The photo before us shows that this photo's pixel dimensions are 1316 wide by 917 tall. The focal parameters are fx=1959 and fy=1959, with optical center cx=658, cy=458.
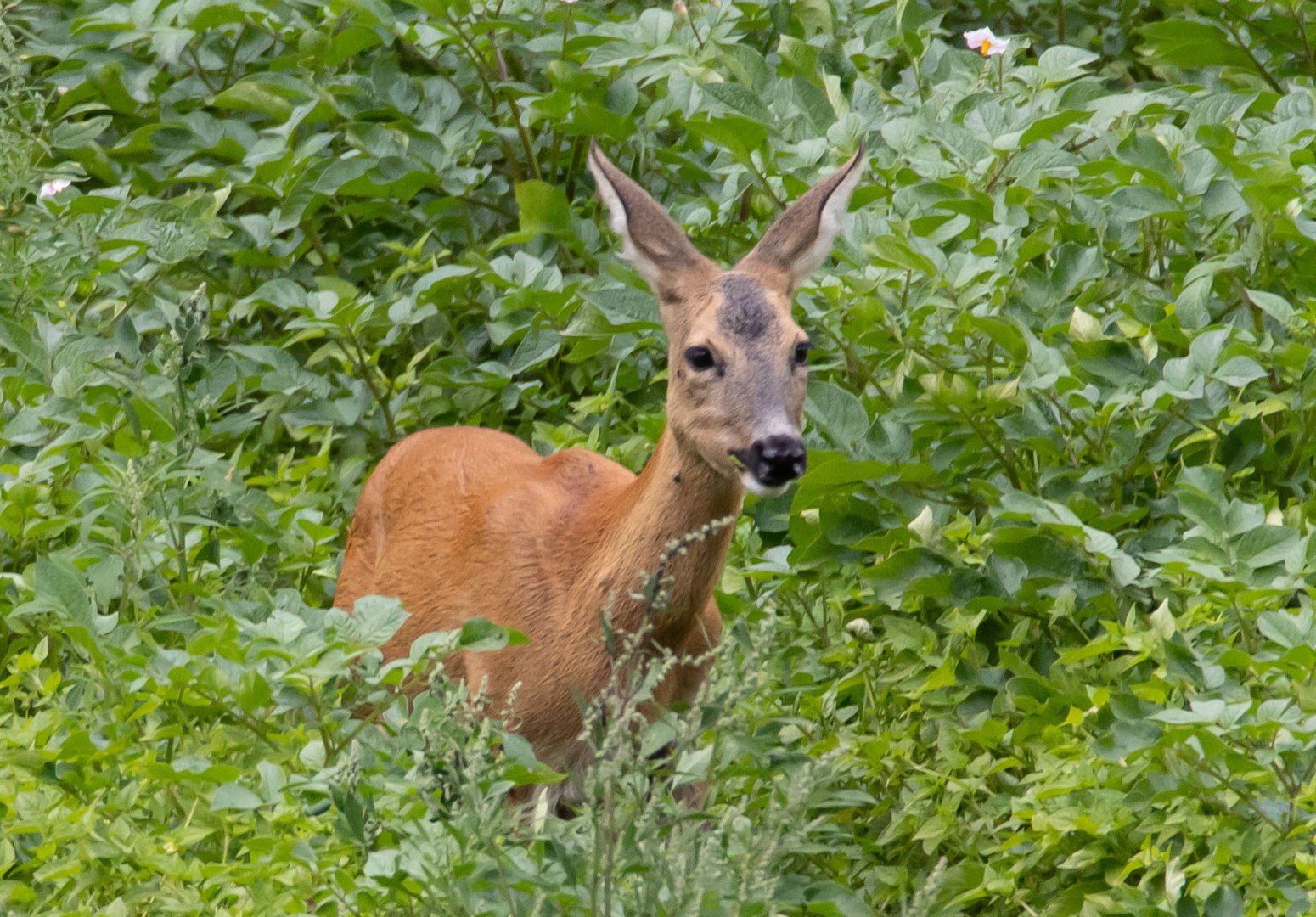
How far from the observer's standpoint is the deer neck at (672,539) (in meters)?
4.01

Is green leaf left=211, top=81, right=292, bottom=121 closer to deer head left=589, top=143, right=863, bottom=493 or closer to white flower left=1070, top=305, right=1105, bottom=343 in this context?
deer head left=589, top=143, right=863, bottom=493

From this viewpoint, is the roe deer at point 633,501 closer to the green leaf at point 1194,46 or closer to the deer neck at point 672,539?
the deer neck at point 672,539

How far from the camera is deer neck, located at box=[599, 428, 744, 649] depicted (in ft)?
13.2

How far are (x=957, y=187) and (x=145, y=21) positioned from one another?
9.70ft

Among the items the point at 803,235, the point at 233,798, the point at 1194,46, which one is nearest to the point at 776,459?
the point at 803,235

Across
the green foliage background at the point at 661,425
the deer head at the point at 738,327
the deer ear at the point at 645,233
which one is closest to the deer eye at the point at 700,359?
the deer head at the point at 738,327

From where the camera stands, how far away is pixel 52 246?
5.68 meters

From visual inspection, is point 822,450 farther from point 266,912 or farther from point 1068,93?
point 266,912

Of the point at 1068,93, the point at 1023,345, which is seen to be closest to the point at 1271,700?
the point at 1023,345

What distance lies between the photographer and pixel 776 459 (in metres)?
3.87

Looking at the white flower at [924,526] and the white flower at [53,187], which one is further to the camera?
the white flower at [53,187]

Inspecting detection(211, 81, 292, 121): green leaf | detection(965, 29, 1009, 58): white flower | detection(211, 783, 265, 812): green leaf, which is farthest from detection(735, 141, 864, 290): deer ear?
detection(211, 81, 292, 121): green leaf

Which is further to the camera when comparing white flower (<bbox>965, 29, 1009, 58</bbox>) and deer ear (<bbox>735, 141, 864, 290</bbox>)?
white flower (<bbox>965, 29, 1009, 58</bbox>)

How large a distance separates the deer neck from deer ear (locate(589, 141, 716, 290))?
424mm
